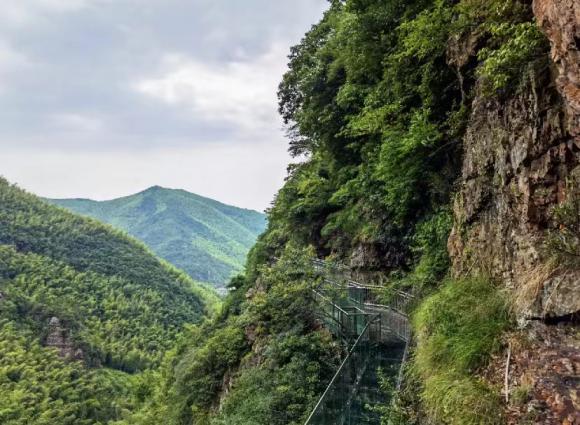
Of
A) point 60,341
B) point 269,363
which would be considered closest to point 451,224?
point 269,363

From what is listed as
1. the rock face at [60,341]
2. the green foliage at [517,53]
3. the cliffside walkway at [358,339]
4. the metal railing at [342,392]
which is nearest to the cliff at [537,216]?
the green foliage at [517,53]

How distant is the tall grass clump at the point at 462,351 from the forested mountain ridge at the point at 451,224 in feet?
0.07

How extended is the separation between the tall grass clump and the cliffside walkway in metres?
1.36

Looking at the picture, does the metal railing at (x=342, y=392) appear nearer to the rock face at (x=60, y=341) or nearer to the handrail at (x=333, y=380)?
the handrail at (x=333, y=380)

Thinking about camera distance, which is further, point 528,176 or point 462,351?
point 528,176

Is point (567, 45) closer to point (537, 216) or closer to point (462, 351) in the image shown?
point (537, 216)

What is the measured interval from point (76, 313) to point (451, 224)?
85.7 meters

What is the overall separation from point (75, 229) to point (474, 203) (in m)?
131

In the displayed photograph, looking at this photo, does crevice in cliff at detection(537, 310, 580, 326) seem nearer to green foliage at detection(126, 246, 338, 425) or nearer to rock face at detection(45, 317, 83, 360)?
green foliage at detection(126, 246, 338, 425)

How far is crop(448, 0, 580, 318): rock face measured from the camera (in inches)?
165

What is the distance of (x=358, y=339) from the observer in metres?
8.23

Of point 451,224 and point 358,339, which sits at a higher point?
point 451,224

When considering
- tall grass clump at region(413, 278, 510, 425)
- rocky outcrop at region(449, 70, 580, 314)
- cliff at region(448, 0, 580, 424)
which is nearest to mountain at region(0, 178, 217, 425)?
tall grass clump at region(413, 278, 510, 425)

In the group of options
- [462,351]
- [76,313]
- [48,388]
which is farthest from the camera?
[76,313]
